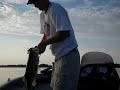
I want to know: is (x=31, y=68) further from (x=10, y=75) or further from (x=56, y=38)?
(x=10, y=75)

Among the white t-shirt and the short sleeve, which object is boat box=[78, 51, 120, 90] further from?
the short sleeve

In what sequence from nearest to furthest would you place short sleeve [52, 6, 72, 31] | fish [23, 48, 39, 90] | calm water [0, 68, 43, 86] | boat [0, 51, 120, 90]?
fish [23, 48, 39, 90] < short sleeve [52, 6, 72, 31] < boat [0, 51, 120, 90] < calm water [0, 68, 43, 86]

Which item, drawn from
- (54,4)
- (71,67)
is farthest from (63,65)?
(54,4)

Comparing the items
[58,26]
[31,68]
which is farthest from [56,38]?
[31,68]

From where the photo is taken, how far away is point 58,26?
6.24 metres

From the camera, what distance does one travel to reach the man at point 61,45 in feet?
20.5

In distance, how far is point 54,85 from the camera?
21.4ft

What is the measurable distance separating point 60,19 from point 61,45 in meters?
0.49

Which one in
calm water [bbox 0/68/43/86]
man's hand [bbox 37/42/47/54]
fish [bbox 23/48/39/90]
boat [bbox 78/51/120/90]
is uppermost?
man's hand [bbox 37/42/47/54]

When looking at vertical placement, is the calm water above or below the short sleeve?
below

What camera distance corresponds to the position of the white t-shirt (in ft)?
20.5

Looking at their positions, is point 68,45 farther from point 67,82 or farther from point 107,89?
point 107,89

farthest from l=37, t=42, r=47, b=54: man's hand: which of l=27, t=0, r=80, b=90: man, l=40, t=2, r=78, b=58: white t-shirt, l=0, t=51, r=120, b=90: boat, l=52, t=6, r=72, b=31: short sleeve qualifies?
l=0, t=51, r=120, b=90: boat

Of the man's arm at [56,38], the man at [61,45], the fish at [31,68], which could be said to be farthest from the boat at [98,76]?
the fish at [31,68]
